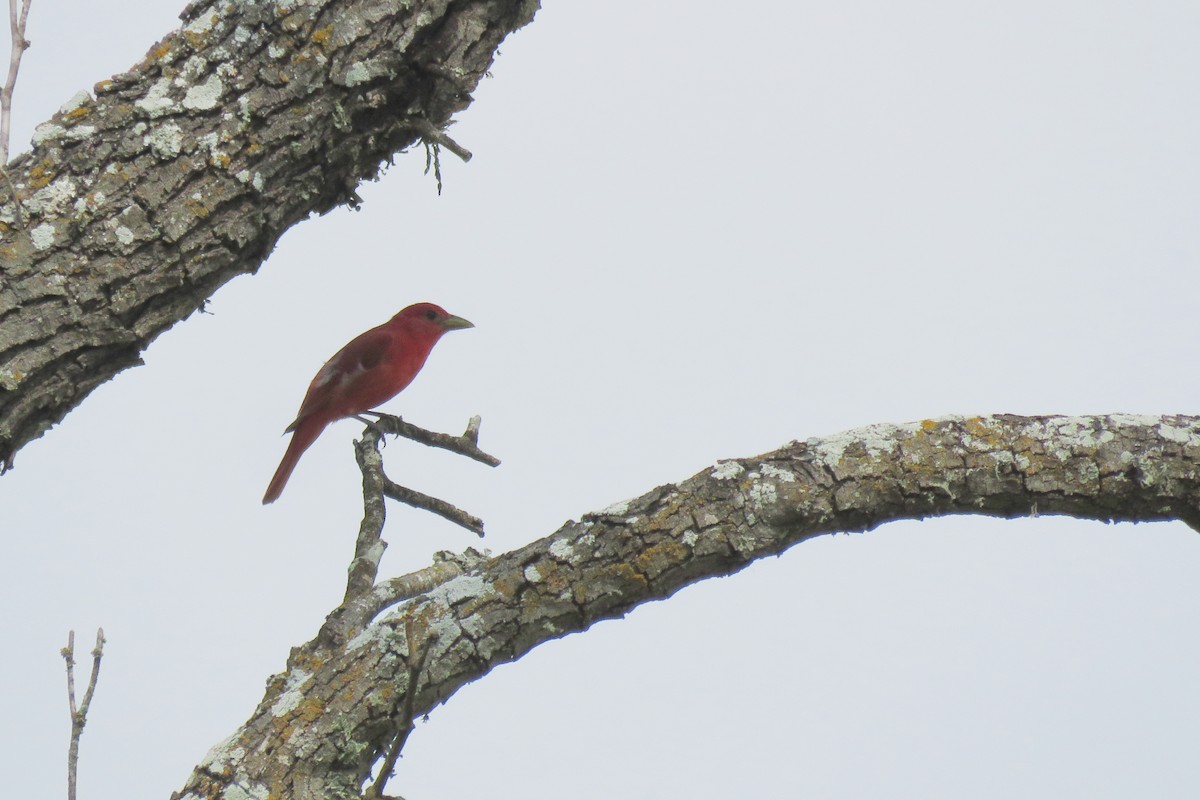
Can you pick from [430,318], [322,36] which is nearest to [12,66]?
[322,36]

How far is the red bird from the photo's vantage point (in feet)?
18.8

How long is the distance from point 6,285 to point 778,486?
58.3 inches

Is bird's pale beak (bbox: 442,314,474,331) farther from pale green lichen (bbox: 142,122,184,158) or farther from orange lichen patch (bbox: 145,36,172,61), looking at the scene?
pale green lichen (bbox: 142,122,184,158)

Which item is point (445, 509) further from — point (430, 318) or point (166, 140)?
point (430, 318)

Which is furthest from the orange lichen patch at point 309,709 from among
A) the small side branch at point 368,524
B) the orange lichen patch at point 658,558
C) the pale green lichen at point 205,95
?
the pale green lichen at point 205,95

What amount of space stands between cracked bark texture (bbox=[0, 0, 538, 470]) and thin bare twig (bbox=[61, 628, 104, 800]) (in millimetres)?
407

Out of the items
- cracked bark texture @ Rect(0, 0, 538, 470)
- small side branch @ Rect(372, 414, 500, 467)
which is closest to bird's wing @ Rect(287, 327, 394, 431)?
small side branch @ Rect(372, 414, 500, 467)

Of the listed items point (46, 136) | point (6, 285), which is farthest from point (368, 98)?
point (6, 285)

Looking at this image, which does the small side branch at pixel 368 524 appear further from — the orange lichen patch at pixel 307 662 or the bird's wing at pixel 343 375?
the bird's wing at pixel 343 375

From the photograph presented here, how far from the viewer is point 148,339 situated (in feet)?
7.73

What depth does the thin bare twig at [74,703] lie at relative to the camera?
1.96 meters

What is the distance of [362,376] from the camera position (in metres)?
5.73

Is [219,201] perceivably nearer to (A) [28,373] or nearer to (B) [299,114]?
(B) [299,114]

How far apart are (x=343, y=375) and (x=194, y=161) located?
11.2ft
